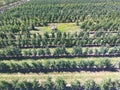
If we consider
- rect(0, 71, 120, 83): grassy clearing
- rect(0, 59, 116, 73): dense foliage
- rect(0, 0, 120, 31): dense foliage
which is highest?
rect(0, 0, 120, 31): dense foliage

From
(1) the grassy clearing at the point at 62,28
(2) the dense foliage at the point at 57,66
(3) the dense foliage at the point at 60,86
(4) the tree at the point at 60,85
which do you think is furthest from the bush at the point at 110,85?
(1) the grassy clearing at the point at 62,28

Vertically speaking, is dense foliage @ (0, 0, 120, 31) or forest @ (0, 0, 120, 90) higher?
dense foliage @ (0, 0, 120, 31)

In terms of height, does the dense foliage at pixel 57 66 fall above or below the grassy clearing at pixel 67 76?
above

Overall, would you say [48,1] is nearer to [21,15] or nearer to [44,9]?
[44,9]

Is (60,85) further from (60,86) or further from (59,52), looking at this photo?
(59,52)

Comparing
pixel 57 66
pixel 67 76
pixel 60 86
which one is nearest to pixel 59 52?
pixel 57 66

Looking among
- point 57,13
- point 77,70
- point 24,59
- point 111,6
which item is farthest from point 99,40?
point 111,6

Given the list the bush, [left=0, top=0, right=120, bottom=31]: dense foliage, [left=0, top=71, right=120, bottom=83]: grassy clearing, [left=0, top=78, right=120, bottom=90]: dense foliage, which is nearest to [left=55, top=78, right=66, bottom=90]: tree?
[left=0, top=78, right=120, bottom=90]: dense foliage

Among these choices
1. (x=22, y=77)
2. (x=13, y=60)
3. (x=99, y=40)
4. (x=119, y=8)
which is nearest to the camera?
(x=22, y=77)

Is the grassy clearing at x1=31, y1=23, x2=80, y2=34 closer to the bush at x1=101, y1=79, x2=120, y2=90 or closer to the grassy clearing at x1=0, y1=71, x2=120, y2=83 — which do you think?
the grassy clearing at x1=0, y1=71, x2=120, y2=83

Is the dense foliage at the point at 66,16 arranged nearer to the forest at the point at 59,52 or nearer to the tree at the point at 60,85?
the forest at the point at 59,52

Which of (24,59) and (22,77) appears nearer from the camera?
(22,77)
